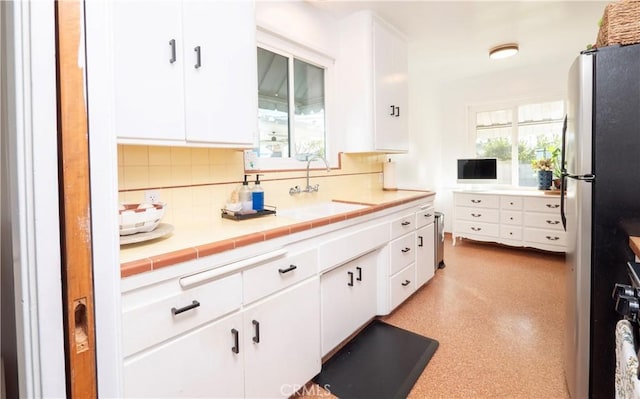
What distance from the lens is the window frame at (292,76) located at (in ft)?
7.10

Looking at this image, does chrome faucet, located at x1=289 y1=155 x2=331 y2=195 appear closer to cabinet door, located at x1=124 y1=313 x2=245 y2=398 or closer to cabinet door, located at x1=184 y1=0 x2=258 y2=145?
cabinet door, located at x1=184 y1=0 x2=258 y2=145

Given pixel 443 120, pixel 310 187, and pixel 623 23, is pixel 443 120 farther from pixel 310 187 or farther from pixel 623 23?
pixel 623 23

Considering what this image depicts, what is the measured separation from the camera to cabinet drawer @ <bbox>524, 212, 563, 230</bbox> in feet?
Result: 12.1

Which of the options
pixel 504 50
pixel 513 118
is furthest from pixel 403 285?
pixel 513 118

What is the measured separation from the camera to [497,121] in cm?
458

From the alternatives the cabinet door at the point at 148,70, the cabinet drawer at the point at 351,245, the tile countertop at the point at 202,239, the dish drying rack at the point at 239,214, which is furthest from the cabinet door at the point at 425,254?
the cabinet door at the point at 148,70

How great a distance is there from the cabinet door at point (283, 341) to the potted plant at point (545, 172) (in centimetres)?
385

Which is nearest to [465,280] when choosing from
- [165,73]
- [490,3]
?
[490,3]

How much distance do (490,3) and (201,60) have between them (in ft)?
7.93

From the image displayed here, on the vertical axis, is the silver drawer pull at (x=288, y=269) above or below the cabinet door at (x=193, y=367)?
above

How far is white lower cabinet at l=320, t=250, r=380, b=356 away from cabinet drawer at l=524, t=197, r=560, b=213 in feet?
8.89

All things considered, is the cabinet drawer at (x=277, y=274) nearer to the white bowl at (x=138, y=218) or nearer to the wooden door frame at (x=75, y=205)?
the white bowl at (x=138, y=218)

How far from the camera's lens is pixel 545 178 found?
13.2ft

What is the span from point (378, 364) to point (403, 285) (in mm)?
811
